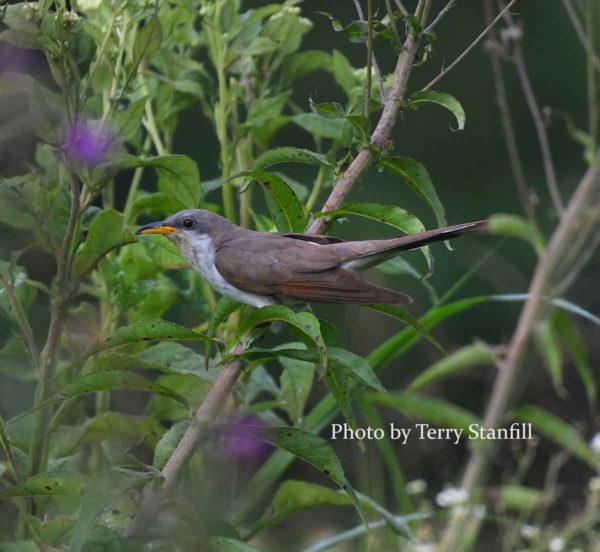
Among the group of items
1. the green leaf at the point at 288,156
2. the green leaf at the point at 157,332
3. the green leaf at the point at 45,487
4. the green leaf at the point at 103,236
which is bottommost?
the green leaf at the point at 45,487

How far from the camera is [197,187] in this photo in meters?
2.34

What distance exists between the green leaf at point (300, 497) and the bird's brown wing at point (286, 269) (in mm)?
435

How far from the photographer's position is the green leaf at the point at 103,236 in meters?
2.13

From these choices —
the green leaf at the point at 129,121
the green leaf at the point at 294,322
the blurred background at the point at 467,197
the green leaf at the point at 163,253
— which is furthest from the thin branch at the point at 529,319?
the blurred background at the point at 467,197

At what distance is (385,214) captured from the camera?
209cm

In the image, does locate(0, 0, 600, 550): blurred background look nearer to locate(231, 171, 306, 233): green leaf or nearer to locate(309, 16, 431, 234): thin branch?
locate(231, 171, 306, 233): green leaf

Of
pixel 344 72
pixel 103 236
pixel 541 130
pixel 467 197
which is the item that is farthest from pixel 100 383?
pixel 467 197

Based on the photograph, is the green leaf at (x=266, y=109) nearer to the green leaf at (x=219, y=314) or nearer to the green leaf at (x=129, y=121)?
the green leaf at (x=129, y=121)

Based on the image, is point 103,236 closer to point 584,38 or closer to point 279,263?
point 279,263

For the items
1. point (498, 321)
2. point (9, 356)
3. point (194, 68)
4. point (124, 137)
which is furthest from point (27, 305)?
point (498, 321)

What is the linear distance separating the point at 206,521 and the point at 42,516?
113 centimetres

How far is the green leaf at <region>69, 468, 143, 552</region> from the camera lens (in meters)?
1.69

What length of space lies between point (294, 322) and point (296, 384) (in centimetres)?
84

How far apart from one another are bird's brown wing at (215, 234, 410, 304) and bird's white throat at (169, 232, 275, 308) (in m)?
0.02
